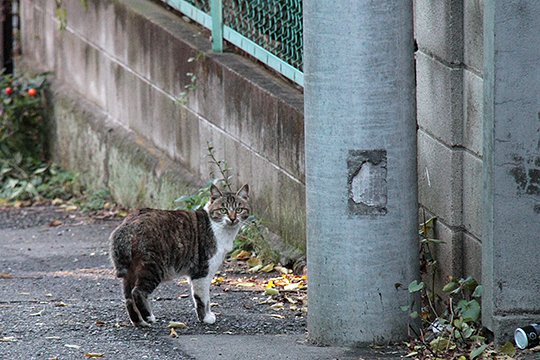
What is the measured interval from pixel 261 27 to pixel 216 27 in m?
0.62

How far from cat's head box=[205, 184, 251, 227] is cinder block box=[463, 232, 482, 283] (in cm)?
133

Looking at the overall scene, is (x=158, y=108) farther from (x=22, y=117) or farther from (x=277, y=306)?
(x=277, y=306)

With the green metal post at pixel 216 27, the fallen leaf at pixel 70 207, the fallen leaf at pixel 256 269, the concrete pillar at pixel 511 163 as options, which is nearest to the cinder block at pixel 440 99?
the concrete pillar at pixel 511 163

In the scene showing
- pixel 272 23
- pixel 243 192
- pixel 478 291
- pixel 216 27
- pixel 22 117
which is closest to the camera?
pixel 478 291

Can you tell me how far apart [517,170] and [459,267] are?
0.85 metres

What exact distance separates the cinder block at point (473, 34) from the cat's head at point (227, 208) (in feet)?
5.19

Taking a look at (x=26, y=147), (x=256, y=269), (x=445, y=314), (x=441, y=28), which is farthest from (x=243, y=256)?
(x=26, y=147)

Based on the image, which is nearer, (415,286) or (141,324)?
(415,286)

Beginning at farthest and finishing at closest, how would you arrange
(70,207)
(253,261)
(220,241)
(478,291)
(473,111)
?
(70,207) → (253,261) → (220,241) → (473,111) → (478,291)

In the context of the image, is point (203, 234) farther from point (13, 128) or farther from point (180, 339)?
point (13, 128)

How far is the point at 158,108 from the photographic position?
9742 mm

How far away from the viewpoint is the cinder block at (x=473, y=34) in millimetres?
5766

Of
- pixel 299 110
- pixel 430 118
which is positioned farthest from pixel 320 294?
pixel 299 110

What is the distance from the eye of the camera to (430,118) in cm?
638
